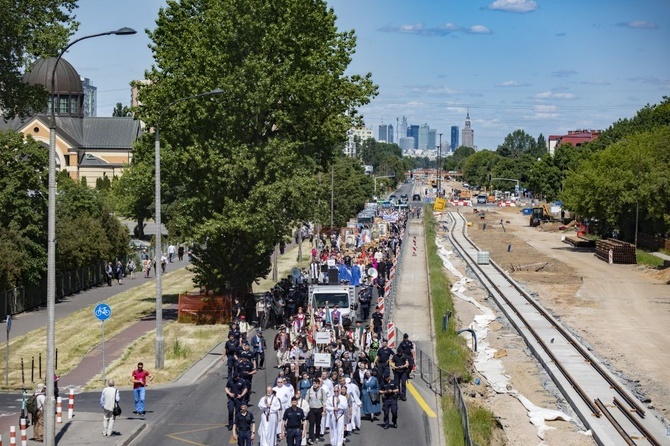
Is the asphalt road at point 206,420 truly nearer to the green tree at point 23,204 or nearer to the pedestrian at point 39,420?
the pedestrian at point 39,420

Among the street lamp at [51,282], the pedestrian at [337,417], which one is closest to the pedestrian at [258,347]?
the pedestrian at [337,417]

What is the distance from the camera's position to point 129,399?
2878 centimetres

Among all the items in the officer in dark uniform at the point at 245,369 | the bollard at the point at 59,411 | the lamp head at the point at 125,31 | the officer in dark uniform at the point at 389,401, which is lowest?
the bollard at the point at 59,411

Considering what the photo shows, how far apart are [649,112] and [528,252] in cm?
6650

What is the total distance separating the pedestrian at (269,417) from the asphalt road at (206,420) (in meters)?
1.74

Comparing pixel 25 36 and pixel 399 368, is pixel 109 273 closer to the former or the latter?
pixel 25 36

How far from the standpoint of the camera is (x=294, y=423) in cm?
2150

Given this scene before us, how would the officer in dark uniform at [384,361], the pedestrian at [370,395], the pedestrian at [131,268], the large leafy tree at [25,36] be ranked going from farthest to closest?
the pedestrian at [131,268], the large leafy tree at [25,36], the officer in dark uniform at [384,361], the pedestrian at [370,395]

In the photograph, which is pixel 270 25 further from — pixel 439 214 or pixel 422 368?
pixel 439 214

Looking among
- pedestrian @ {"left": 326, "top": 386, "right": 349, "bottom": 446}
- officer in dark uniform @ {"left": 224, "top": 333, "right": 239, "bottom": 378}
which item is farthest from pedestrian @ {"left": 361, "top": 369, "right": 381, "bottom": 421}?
officer in dark uniform @ {"left": 224, "top": 333, "right": 239, "bottom": 378}

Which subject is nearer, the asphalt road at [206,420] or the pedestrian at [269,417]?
the pedestrian at [269,417]

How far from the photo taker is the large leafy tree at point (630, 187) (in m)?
79.6

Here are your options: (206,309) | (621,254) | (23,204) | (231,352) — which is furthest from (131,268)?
(231,352)

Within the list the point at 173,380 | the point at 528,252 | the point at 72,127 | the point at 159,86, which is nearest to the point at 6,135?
the point at 159,86
